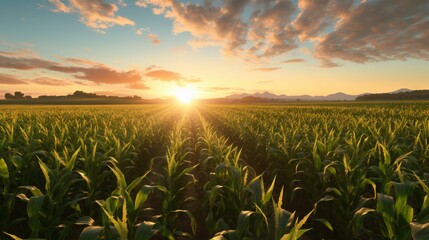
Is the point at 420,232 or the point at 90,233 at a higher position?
the point at 420,232

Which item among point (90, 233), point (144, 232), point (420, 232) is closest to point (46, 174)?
point (90, 233)

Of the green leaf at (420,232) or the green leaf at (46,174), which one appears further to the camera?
the green leaf at (46,174)

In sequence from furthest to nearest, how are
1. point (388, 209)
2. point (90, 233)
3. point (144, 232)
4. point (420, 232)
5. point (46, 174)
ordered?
1. point (46, 174)
2. point (388, 209)
3. point (144, 232)
4. point (90, 233)
5. point (420, 232)

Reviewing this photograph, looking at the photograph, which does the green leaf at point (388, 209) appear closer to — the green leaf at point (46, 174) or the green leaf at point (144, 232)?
the green leaf at point (144, 232)

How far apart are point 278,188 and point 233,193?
2.78 m

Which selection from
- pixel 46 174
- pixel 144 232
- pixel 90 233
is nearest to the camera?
pixel 90 233

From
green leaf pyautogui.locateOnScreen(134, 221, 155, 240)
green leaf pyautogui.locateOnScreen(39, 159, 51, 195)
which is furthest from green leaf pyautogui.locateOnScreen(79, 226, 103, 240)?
green leaf pyautogui.locateOnScreen(39, 159, 51, 195)

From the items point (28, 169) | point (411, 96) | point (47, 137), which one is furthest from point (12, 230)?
point (411, 96)

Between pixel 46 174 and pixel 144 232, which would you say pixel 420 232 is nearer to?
pixel 144 232

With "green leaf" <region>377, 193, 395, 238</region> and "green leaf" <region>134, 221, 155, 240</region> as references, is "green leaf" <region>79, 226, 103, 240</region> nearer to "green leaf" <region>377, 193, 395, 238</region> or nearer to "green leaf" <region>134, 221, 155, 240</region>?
"green leaf" <region>134, 221, 155, 240</region>

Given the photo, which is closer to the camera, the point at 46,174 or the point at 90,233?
the point at 90,233

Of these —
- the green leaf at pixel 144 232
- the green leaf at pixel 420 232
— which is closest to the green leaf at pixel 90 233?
the green leaf at pixel 144 232

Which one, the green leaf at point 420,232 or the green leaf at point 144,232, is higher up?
the green leaf at point 420,232

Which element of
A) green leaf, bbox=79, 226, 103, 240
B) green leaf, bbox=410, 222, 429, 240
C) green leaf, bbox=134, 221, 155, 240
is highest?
green leaf, bbox=410, 222, 429, 240
